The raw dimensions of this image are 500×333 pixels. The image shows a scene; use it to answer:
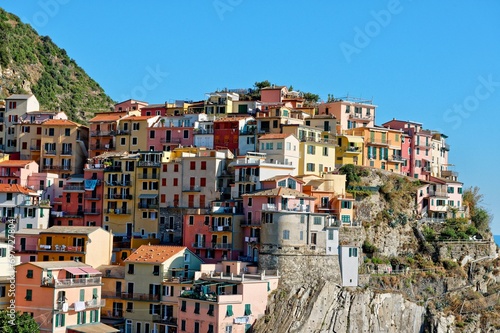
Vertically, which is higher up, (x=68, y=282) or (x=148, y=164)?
(x=148, y=164)

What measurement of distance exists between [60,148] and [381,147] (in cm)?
3469

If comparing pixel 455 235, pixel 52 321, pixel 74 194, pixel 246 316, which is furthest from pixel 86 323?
pixel 455 235

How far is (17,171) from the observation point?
297 ft

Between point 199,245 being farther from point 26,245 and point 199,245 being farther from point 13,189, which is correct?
point 13,189

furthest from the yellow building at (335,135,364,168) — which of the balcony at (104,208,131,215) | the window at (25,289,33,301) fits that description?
the window at (25,289,33,301)

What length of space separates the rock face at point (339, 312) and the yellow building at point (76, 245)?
18.1 m

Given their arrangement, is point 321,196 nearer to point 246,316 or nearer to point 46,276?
point 246,316

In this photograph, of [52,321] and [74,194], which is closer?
[52,321]

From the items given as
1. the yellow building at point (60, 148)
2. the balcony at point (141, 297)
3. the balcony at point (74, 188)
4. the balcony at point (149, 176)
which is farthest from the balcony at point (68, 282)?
the yellow building at point (60, 148)

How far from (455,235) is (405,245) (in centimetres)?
607

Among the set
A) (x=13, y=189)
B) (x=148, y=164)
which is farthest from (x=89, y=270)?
(x=13, y=189)

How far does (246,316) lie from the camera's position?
6769cm

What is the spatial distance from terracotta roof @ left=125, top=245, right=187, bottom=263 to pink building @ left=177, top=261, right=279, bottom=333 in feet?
15.1

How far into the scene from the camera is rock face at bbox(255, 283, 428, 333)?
69125 millimetres
